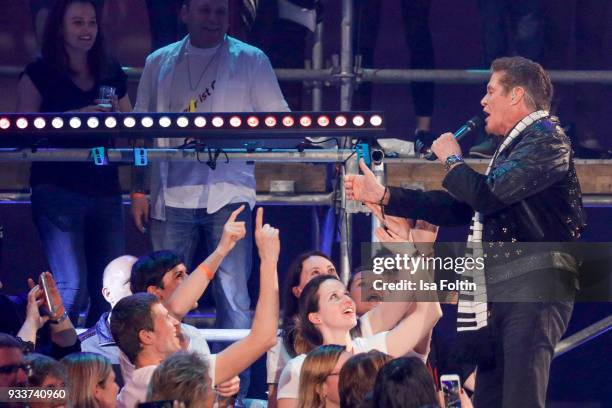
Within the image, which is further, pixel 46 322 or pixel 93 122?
pixel 93 122

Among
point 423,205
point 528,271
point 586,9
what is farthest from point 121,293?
point 586,9

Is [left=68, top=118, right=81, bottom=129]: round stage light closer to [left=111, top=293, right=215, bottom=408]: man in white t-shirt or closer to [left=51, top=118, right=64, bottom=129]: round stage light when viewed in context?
[left=51, top=118, right=64, bottom=129]: round stage light

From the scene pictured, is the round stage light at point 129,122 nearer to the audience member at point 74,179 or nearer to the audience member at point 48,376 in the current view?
the audience member at point 74,179

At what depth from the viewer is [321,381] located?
163 inches

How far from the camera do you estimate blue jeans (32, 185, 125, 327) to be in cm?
555

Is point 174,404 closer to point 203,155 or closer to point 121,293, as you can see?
point 121,293

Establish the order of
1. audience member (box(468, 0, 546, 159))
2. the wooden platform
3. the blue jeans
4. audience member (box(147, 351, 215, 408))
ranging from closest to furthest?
audience member (box(147, 351, 215, 408)) → the blue jeans → the wooden platform → audience member (box(468, 0, 546, 159))

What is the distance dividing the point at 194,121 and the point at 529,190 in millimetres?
1647

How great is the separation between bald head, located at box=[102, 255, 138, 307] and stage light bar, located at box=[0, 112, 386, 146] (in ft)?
1.83

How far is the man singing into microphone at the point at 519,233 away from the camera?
426 centimetres

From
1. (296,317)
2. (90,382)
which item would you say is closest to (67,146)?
(296,317)

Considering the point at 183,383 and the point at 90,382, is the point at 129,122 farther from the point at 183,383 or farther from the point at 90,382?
the point at 183,383

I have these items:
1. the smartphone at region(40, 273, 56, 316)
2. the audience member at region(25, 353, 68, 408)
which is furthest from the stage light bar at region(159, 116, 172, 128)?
the audience member at region(25, 353, 68, 408)

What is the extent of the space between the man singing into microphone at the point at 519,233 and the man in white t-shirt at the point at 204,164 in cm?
146
